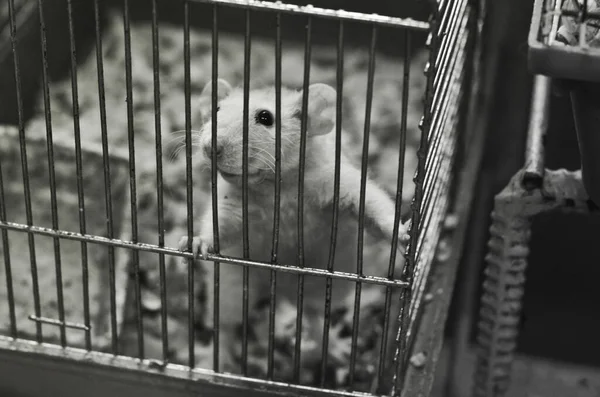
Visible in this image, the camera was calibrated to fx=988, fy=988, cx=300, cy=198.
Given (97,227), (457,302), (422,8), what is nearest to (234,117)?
(97,227)

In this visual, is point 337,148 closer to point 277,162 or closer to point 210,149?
point 277,162

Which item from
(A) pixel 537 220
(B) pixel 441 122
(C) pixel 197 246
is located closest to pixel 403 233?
(B) pixel 441 122

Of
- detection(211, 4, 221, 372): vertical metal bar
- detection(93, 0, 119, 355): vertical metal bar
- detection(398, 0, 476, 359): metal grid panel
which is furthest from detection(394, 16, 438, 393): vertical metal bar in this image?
detection(93, 0, 119, 355): vertical metal bar

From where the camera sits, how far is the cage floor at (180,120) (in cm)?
170

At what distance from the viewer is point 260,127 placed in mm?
1360

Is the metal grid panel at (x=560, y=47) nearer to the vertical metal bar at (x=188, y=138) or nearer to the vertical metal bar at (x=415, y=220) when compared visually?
the vertical metal bar at (x=415, y=220)

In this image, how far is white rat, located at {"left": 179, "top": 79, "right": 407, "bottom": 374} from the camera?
4.48ft

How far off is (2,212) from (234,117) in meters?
0.34

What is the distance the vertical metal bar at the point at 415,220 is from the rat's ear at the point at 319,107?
0.86ft

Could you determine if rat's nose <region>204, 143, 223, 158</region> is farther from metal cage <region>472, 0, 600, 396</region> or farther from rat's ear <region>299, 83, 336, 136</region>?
metal cage <region>472, 0, 600, 396</region>

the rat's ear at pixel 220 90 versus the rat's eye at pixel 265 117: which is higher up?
the rat's ear at pixel 220 90

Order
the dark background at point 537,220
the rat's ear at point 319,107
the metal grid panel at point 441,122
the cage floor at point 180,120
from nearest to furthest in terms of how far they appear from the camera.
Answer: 1. the metal grid panel at point 441,122
2. the rat's ear at point 319,107
3. the cage floor at point 180,120
4. the dark background at point 537,220

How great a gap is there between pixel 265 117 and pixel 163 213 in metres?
0.20

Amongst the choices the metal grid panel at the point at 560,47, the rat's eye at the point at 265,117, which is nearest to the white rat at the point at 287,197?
the rat's eye at the point at 265,117
